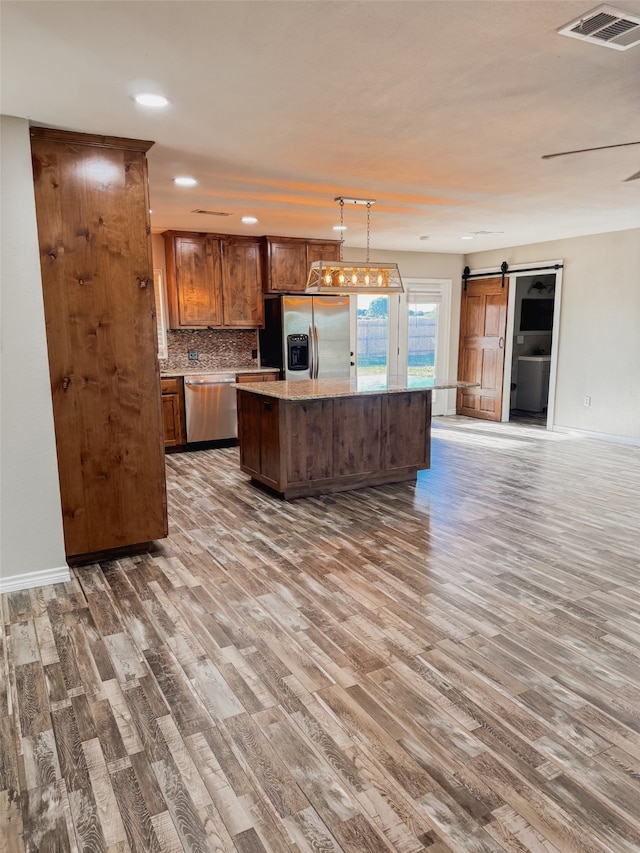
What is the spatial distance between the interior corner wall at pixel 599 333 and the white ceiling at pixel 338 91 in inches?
97.2

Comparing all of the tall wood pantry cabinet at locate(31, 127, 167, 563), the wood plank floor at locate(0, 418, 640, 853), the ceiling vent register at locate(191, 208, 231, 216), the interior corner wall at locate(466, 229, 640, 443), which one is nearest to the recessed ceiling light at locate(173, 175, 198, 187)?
the tall wood pantry cabinet at locate(31, 127, 167, 563)

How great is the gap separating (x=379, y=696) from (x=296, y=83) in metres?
2.54

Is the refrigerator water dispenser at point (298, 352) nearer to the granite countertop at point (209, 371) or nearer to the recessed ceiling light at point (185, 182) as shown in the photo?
the granite countertop at point (209, 371)

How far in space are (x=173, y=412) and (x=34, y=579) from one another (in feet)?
11.0

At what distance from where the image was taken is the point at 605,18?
6.21 feet

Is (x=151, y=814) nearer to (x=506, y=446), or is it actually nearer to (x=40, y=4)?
(x=40, y=4)

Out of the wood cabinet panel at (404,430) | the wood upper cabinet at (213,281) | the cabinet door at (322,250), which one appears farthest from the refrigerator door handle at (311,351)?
the wood cabinet panel at (404,430)

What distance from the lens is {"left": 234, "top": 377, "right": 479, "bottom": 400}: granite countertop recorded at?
439 cm

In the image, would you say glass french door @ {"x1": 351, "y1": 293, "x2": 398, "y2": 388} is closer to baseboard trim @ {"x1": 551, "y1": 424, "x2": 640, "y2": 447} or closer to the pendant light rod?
baseboard trim @ {"x1": 551, "y1": 424, "x2": 640, "y2": 447}

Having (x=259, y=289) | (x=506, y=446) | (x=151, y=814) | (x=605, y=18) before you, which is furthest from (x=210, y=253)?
(x=151, y=814)

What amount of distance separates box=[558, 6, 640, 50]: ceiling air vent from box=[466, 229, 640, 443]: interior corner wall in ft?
16.8

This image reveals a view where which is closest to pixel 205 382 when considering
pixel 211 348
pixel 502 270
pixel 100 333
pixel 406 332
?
pixel 211 348

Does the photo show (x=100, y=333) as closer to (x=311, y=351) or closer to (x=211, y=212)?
(x=211, y=212)

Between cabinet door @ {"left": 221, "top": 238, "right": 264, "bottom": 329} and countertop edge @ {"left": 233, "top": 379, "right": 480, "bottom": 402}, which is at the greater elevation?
cabinet door @ {"left": 221, "top": 238, "right": 264, "bottom": 329}
